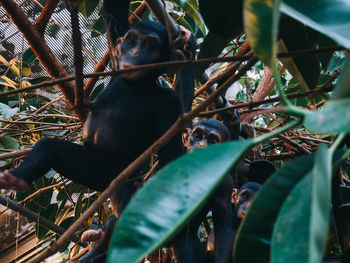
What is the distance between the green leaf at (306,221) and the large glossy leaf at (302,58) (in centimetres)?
29

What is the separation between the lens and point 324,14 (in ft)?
1.68

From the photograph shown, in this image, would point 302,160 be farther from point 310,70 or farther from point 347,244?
point 347,244

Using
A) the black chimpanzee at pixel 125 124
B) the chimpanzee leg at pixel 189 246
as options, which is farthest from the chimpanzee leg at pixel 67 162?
the chimpanzee leg at pixel 189 246

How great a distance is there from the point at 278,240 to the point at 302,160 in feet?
0.43

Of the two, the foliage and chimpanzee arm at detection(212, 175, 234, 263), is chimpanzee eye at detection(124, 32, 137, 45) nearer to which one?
the foliage

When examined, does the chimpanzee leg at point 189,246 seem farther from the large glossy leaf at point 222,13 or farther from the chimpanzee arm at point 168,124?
the large glossy leaf at point 222,13

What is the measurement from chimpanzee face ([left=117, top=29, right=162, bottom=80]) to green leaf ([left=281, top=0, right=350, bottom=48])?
375mm

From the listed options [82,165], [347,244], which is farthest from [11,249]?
[347,244]

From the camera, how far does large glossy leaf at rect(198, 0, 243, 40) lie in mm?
643

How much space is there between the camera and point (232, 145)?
0.43 metres

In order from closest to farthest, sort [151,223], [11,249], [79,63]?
[151,223]
[79,63]
[11,249]

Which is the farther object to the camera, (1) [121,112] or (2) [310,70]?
(1) [121,112]

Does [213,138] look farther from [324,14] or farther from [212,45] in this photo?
[324,14]

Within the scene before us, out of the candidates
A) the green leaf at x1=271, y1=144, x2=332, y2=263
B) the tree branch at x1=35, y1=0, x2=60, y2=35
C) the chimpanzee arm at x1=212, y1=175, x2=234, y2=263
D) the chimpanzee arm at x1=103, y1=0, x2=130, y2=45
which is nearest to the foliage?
the green leaf at x1=271, y1=144, x2=332, y2=263
